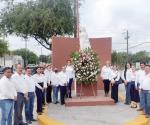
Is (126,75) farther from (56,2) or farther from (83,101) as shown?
(56,2)

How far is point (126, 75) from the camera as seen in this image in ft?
54.7

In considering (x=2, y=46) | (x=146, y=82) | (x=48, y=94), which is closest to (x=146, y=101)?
(x=146, y=82)

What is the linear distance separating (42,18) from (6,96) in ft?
72.9

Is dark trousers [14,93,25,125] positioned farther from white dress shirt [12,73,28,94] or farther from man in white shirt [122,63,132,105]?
man in white shirt [122,63,132,105]

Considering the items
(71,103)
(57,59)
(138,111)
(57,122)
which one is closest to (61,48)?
(57,59)

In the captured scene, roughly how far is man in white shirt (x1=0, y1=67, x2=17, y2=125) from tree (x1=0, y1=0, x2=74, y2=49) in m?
21.7

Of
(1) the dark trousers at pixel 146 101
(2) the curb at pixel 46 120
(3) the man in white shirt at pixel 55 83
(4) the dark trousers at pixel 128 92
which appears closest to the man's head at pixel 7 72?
(2) the curb at pixel 46 120

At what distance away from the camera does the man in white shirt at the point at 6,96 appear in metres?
10.6

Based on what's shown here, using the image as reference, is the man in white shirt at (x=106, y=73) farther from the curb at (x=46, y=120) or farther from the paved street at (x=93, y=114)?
the curb at (x=46, y=120)

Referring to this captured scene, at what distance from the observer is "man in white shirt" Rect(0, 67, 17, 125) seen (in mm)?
10648

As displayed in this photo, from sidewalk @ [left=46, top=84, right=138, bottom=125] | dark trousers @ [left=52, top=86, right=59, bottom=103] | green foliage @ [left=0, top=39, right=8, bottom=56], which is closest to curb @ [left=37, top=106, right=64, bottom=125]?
sidewalk @ [left=46, top=84, right=138, bottom=125]

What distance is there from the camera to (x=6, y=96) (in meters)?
10.7

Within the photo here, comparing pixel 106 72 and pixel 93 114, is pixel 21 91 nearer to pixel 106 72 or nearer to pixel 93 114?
pixel 93 114

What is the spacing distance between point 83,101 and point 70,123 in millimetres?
4603
